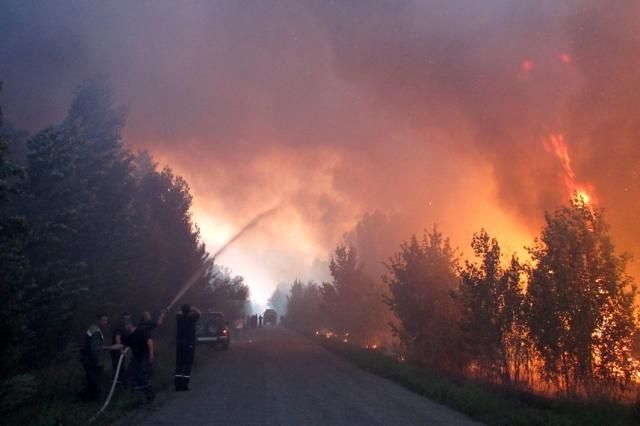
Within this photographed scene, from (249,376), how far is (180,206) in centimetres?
2355

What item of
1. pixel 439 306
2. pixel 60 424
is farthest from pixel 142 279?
pixel 60 424

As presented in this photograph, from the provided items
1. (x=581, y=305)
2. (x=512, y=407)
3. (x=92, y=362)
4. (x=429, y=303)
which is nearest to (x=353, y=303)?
(x=429, y=303)

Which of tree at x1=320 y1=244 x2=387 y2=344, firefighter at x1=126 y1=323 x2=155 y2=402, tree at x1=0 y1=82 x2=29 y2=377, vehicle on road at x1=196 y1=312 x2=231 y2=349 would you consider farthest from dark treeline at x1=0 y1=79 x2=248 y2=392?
tree at x1=320 y1=244 x2=387 y2=344

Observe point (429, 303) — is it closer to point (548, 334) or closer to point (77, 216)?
point (548, 334)

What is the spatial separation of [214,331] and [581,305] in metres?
22.6

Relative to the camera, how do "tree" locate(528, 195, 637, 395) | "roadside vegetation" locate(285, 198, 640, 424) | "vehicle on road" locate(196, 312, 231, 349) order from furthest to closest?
"vehicle on road" locate(196, 312, 231, 349), "tree" locate(528, 195, 637, 395), "roadside vegetation" locate(285, 198, 640, 424)

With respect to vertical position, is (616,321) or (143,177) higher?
(143,177)

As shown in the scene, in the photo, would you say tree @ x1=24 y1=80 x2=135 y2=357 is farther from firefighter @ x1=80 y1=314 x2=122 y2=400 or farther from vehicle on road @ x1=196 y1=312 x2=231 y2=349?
vehicle on road @ x1=196 y1=312 x2=231 y2=349

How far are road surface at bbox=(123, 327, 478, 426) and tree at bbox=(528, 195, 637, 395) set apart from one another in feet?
16.8

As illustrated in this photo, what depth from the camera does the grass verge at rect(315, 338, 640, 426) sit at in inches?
441

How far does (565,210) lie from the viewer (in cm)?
1741

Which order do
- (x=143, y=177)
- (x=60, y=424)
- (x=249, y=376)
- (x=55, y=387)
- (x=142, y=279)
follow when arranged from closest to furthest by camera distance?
(x=60, y=424)
(x=55, y=387)
(x=249, y=376)
(x=142, y=279)
(x=143, y=177)

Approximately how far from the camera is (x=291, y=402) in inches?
502

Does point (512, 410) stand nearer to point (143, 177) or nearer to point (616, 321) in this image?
point (616, 321)
